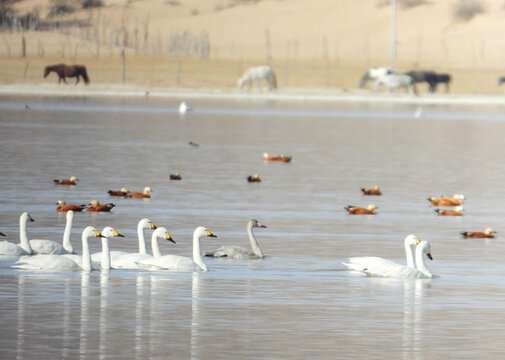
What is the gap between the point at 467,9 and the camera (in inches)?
6481

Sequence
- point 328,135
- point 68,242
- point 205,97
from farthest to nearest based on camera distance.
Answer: point 205,97
point 328,135
point 68,242

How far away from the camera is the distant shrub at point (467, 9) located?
16407cm

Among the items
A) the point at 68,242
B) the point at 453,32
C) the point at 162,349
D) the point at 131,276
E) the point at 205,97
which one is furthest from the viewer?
the point at 453,32

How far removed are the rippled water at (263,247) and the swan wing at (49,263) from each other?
0.54ft

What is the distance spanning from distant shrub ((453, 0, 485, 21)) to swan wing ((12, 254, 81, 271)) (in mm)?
147175

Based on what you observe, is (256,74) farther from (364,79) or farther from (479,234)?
(479,234)

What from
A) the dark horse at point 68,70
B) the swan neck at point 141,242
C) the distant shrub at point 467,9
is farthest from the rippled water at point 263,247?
the distant shrub at point 467,9

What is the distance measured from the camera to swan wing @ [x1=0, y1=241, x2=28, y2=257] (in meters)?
20.5

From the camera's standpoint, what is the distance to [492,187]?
3772 centimetres

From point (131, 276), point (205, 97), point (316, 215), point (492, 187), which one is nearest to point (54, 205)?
point (316, 215)

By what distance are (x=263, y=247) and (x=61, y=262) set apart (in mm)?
4619

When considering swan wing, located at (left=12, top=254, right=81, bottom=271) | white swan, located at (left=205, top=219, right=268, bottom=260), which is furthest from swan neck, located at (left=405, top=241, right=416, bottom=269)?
swan wing, located at (left=12, top=254, right=81, bottom=271)

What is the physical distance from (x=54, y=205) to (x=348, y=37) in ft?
438

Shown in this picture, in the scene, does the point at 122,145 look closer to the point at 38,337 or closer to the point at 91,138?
the point at 91,138
